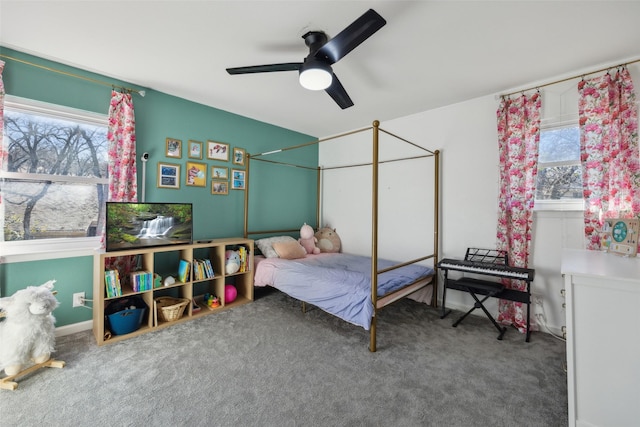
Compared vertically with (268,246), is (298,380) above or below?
below

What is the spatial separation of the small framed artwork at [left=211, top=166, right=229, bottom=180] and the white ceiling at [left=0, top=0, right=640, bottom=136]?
885mm

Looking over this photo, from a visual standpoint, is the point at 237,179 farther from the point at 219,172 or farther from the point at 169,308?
the point at 169,308

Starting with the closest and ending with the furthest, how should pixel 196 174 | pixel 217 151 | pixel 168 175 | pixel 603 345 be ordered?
pixel 603 345
pixel 168 175
pixel 196 174
pixel 217 151

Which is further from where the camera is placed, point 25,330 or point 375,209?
point 375,209

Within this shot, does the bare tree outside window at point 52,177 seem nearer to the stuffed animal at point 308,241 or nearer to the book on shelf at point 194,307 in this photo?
the book on shelf at point 194,307

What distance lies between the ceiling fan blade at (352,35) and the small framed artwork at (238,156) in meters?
A: 2.12

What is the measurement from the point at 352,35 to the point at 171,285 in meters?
2.62

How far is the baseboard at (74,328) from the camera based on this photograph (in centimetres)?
234

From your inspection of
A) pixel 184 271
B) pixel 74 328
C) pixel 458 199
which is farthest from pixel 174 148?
pixel 458 199

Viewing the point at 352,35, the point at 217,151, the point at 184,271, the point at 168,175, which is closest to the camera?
the point at 352,35

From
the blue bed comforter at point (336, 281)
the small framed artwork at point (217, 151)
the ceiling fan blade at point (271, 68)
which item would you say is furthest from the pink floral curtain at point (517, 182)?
the small framed artwork at point (217, 151)

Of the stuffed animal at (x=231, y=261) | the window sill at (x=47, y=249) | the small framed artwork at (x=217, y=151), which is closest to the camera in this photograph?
the window sill at (x=47, y=249)

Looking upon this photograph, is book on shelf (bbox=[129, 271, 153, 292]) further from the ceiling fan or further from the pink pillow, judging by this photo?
the ceiling fan

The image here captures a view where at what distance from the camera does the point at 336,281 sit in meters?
2.42
